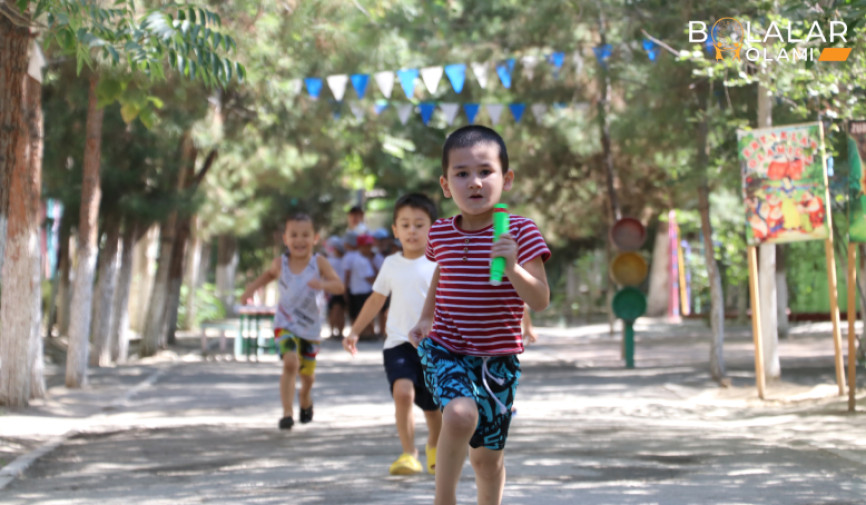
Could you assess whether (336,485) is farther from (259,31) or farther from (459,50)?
(459,50)

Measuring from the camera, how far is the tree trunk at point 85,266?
13461 millimetres

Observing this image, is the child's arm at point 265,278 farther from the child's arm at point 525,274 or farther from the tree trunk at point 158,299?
the tree trunk at point 158,299

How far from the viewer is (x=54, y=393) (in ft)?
42.2

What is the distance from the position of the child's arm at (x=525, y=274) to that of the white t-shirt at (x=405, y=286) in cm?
258

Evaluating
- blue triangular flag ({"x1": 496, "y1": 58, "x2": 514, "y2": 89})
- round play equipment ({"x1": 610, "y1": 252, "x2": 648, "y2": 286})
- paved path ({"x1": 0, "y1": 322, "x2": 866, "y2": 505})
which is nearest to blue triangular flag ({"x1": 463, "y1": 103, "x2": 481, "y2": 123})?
blue triangular flag ({"x1": 496, "y1": 58, "x2": 514, "y2": 89})

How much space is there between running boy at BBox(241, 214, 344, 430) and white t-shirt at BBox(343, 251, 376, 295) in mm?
10851

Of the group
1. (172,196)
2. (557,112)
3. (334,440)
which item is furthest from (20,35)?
(557,112)

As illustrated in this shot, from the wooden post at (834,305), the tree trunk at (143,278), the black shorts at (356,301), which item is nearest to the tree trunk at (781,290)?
the black shorts at (356,301)

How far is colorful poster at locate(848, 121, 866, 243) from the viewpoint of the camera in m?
9.99

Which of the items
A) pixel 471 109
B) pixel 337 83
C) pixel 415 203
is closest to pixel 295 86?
pixel 337 83

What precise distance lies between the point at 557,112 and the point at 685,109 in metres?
6.88

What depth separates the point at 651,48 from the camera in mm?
13875

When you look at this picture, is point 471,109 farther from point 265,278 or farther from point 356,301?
point 265,278

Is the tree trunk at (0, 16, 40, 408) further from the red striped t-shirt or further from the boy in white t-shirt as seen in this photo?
the red striped t-shirt
